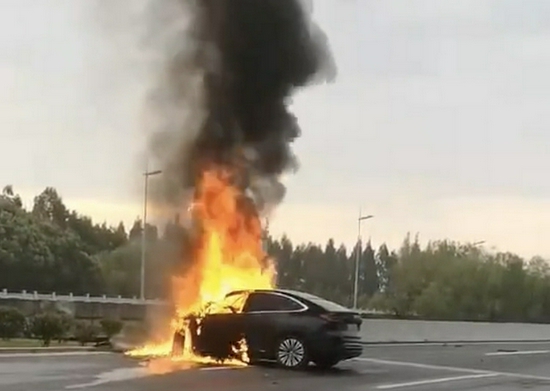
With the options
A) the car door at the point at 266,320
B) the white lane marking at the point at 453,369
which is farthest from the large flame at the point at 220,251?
the white lane marking at the point at 453,369

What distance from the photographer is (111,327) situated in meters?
23.1

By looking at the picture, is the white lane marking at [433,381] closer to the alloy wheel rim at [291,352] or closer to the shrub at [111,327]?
the alloy wheel rim at [291,352]

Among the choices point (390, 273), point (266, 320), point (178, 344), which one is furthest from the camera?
point (390, 273)

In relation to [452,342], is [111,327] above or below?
above

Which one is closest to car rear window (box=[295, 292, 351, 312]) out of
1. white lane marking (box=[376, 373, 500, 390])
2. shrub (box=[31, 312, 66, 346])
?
white lane marking (box=[376, 373, 500, 390])

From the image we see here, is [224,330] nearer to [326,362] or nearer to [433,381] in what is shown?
[326,362]

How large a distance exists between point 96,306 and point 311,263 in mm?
48180

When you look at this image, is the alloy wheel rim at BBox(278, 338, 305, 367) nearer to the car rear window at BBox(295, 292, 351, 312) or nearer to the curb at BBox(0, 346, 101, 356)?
the car rear window at BBox(295, 292, 351, 312)

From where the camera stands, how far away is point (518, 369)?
19.8m

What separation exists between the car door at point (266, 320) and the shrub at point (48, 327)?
280 inches

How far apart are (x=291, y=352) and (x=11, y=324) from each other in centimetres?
1018

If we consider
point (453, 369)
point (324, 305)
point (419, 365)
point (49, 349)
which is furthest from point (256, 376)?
point (49, 349)

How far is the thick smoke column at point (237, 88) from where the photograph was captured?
22406mm

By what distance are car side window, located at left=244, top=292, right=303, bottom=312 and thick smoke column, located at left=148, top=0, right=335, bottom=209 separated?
18.3 feet
